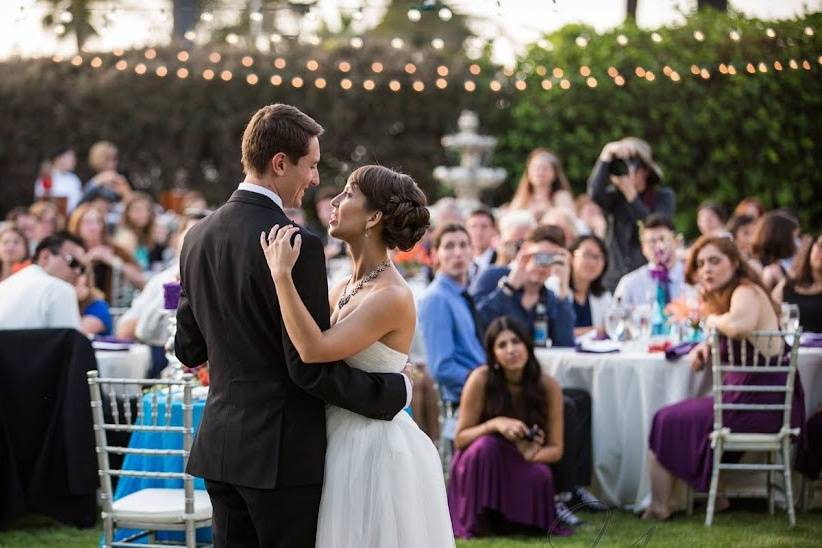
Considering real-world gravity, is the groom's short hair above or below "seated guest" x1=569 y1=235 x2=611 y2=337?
above

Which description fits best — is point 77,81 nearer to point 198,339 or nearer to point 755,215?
point 755,215

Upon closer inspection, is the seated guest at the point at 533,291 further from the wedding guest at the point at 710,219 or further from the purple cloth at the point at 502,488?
the wedding guest at the point at 710,219

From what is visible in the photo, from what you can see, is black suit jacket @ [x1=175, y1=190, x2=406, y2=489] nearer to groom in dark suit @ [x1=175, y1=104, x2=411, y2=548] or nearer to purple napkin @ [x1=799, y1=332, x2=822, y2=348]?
groom in dark suit @ [x1=175, y1=104, x2=411, y2=548]

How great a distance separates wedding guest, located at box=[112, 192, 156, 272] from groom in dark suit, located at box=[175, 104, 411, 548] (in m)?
7.58

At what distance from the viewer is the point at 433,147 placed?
15.2m

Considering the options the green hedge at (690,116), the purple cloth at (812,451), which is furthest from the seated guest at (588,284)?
the green hedge at (690,116)

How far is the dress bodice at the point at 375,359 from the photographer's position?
11.6 ft

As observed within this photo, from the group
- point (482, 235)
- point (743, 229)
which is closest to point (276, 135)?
point (482, 235)

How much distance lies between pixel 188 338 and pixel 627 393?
353 centimetres

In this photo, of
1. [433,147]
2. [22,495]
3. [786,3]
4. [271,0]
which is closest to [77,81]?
[433,147]

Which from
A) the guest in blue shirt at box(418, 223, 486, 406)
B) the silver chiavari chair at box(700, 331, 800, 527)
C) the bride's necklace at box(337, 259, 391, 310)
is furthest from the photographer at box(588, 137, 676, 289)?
the bride's necklace at box(337, 259, 391, 310)

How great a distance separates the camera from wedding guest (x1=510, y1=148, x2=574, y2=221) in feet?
32.1

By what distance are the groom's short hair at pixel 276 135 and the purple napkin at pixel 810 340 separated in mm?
4127

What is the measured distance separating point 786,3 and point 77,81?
26.8 feet
